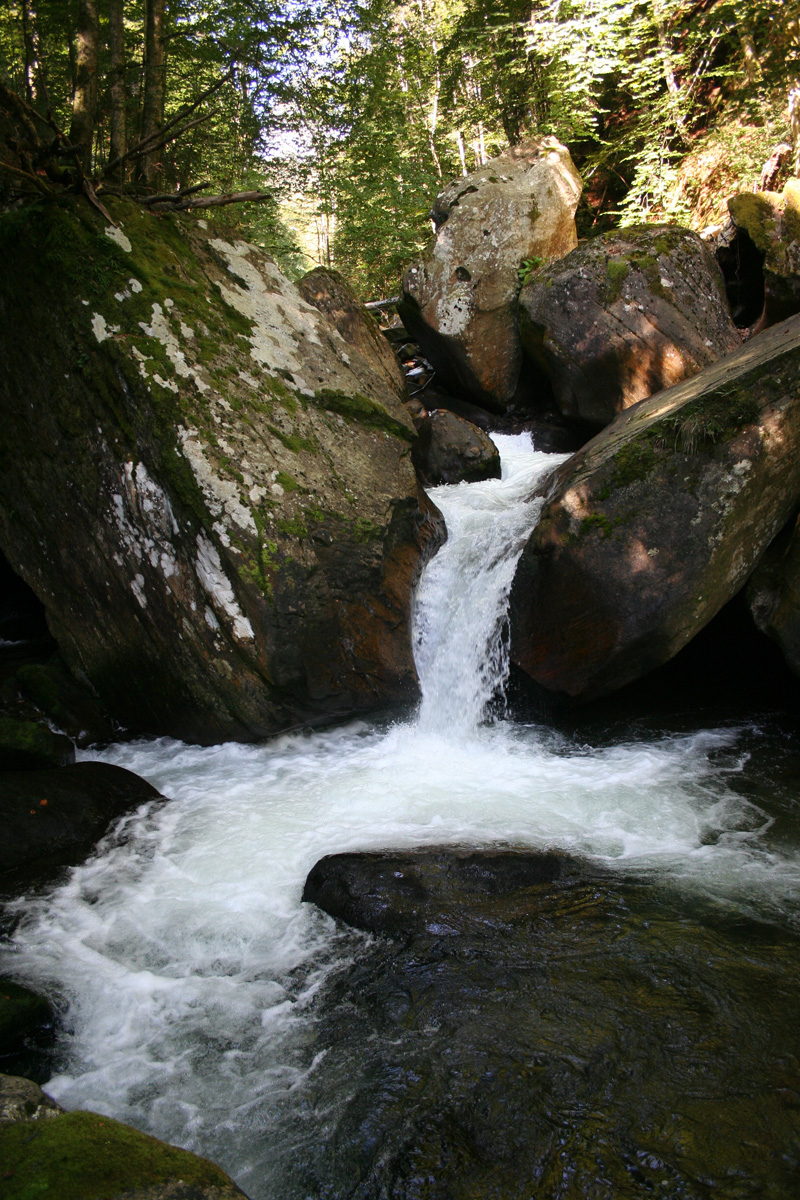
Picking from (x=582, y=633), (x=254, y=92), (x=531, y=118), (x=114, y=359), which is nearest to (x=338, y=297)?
(x=114, y=359)

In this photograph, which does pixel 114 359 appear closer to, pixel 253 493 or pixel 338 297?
pixel 253 493

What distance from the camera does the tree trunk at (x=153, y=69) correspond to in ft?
28.2

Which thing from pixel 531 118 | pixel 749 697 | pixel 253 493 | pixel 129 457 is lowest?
pixel 749 697

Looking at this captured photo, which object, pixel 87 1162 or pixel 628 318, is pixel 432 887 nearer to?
pixel 87 1162

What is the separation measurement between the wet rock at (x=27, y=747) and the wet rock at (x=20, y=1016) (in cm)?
237

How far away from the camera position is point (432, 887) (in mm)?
3850

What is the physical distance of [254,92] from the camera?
1087 centimetres

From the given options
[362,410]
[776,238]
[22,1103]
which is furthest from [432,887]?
[776,238]

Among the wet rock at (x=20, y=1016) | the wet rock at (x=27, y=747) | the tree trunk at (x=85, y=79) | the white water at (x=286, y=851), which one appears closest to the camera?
the white water at (x=286, y=851)

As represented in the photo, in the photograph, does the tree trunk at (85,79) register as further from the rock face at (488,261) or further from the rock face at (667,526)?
the rock face at (488,261)

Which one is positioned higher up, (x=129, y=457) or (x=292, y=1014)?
(x=129, y=457)

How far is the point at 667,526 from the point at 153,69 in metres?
8.25

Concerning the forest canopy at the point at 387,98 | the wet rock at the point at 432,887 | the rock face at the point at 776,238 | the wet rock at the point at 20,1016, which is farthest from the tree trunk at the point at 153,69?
the wet rock at the point at 20,1016

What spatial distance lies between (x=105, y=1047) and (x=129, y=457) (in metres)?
4.35
